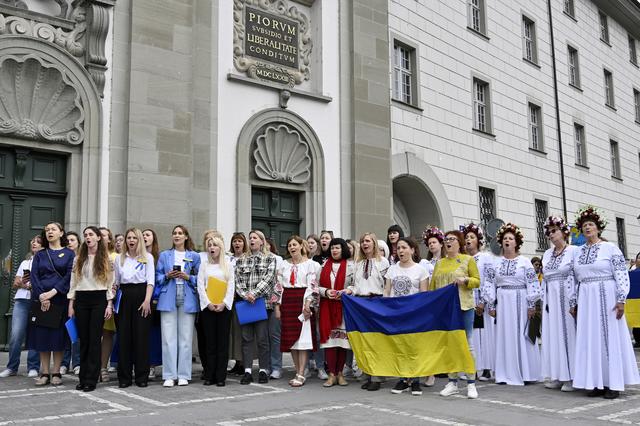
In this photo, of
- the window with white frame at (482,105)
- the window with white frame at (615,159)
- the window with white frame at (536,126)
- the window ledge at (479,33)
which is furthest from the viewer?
the window with white frame at (615,159)

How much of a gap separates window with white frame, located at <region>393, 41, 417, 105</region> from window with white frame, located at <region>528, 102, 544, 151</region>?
267 inches

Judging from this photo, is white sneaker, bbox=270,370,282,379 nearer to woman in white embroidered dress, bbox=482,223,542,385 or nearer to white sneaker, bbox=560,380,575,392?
woman in white embroidered dress, bbox=482,223,542,385

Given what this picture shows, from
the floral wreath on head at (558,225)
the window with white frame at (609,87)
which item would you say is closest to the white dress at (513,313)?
the floral wreath on head at (558,225)

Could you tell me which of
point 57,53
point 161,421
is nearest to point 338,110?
point 57,53

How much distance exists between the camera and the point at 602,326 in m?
8.17

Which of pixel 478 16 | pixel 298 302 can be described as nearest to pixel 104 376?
pixel 298 302

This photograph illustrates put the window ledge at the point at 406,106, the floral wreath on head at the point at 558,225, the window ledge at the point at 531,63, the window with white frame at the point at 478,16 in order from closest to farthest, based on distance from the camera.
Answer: the floral wreath on head at the point at 558,225 < the window ledge at the point at 406,106 < the window with white frame at the point at 478,16 < the window ledge at the point at 531,63

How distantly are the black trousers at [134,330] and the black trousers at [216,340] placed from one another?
0.76 m

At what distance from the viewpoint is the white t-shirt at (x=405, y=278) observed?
862 centimetres

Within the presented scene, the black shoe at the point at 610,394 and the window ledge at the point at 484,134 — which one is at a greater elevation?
the window ledge at the point at 484,134

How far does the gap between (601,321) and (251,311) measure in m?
4.38

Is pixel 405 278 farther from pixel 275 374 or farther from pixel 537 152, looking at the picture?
pixel 537 152

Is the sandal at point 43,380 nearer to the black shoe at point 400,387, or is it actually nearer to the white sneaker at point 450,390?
the black shoe at point 400,387

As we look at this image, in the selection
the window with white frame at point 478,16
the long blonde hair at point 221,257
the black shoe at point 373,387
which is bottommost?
the black shoe at point 373,387
